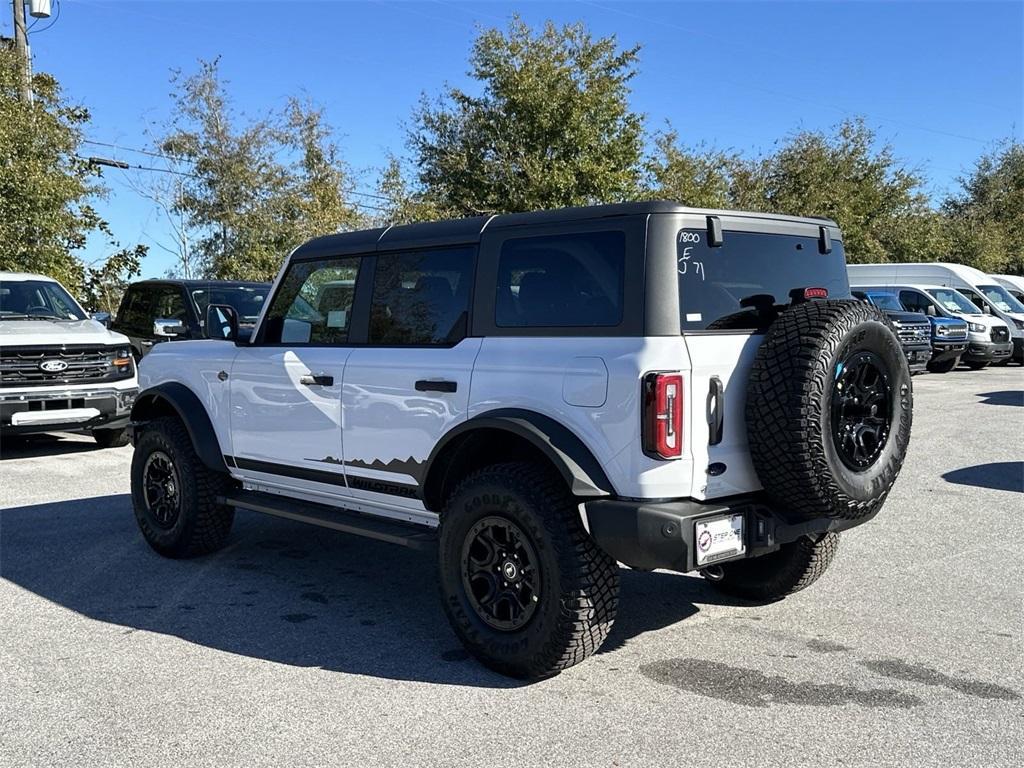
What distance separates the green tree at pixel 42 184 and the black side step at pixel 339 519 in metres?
11.5

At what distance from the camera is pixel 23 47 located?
18375 millimetres

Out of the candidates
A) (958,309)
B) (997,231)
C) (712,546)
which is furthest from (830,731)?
(997,231)

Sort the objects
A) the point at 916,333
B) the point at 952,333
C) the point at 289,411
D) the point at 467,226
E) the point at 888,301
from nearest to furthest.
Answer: the point at 467,226 < the point at 289,411 < the point at 916,333 < the point at 952,333 < the point at 888,301

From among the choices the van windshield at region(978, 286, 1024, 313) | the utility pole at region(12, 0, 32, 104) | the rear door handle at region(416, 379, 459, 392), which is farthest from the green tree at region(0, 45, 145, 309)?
the van windshield at region(978, 286, 1024, 313)

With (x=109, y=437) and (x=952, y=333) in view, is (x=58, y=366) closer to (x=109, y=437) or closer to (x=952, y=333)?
(x=109, y=437)

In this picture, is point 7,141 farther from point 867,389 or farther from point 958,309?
point 958,309

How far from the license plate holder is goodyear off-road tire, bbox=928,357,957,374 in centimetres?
1905

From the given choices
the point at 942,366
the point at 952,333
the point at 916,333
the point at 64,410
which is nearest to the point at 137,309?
the point at 64,410

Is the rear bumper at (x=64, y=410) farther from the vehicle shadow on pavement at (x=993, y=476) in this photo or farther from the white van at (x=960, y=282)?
the white van at (x=960, y=282)

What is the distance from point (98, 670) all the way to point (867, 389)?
11.5ft

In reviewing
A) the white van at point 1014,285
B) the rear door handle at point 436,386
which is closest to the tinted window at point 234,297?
the rear door handle at point 436,386

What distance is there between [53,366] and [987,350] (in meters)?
18.6

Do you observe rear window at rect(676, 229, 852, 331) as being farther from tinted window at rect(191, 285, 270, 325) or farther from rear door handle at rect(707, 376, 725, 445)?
tinted window at rect(191, 285, 270, 325)

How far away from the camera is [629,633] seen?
478 cm
